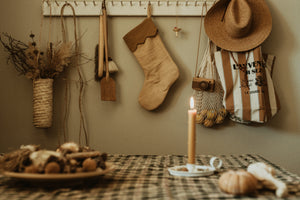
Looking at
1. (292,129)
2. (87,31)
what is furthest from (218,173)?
(87,31)

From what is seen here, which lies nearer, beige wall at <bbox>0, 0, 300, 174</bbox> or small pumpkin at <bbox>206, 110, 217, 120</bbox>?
small pumpkin at <bbox>206, 110, 217, 120</bbox>

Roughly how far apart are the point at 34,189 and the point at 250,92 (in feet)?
5.12

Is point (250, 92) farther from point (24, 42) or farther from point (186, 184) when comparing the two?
point (24, 42)

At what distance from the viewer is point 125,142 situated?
224 cm

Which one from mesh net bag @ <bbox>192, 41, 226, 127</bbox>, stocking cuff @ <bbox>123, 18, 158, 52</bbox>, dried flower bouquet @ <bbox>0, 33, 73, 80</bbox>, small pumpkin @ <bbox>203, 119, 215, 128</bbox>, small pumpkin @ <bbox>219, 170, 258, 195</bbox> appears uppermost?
stocking cuff @ <bbox>123, 18, 158, 52</bbox>

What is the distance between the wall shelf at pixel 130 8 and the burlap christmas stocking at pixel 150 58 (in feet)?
0.38

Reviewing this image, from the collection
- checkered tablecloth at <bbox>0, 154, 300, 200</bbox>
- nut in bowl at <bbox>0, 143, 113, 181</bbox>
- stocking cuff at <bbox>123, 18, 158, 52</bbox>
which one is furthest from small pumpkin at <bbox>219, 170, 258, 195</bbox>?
stocking cuff at <bbox>123, 18, 158, 52</bbox>

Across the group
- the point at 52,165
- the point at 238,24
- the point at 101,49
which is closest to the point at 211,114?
the point at 238,24

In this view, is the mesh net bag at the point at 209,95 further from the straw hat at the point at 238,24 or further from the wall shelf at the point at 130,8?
the wall shelf at the point at 130,8

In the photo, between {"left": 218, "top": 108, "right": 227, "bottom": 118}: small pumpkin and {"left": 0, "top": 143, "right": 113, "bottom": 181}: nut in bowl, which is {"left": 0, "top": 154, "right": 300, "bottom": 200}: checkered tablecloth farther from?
{"left": 218, "top": 108, "right": 227, "bottom": 118}: small pumpkin

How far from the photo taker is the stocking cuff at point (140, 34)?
217 centimetres

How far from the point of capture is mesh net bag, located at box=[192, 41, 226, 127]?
82.7 inches

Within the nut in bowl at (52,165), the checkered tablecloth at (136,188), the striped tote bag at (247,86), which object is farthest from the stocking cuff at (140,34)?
the nut in bowl at (52,165)

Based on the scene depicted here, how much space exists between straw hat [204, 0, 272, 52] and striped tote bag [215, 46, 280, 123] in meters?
0.06
